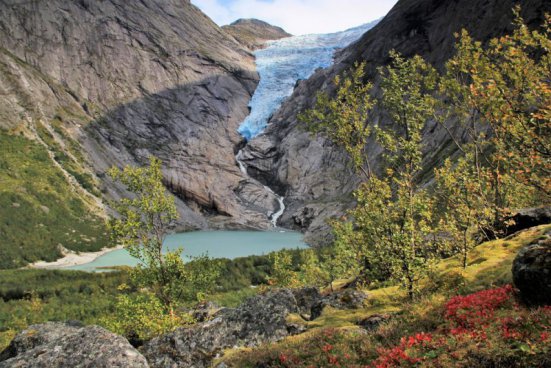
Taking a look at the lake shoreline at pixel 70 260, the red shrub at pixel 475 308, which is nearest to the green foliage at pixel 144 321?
the red shrub at pixel 475 308

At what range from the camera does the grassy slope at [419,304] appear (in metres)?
12.2

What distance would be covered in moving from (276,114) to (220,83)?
26.2 m

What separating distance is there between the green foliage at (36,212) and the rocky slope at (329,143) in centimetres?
4627

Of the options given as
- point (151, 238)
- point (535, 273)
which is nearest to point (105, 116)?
point (151, 238)

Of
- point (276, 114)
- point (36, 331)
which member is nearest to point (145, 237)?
point (36, 331)

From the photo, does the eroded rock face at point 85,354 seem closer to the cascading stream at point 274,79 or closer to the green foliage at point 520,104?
the green foliage at point 520,104

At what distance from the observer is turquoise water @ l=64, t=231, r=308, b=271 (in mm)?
67562

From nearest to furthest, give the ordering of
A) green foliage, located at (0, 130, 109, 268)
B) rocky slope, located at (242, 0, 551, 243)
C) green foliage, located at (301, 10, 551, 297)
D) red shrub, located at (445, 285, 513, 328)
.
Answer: red shrub, located at (445, 285, 513, 328)
green foliage, located at (301, 10, 551, 297)
green foliage, located at (0, 130, 109, 268)
rocky slope, located at (242, 0, 551, 243)

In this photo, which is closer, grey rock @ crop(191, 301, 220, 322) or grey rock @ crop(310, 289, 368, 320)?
grey rock @ crop(310, 289, 368, 320)

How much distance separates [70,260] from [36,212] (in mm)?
11098

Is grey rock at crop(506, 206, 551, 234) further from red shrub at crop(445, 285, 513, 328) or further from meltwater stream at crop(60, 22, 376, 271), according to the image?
meltwater stream at crop(60, 22, 376, 271)

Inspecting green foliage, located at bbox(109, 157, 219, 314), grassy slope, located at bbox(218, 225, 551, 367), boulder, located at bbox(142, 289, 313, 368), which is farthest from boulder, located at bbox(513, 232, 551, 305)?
green foliage, located at bbox(109, 157, 219, 314)

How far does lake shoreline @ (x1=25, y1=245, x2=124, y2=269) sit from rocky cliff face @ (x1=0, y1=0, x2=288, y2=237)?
57.6 feet

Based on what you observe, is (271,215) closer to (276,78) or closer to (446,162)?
(276,78)
